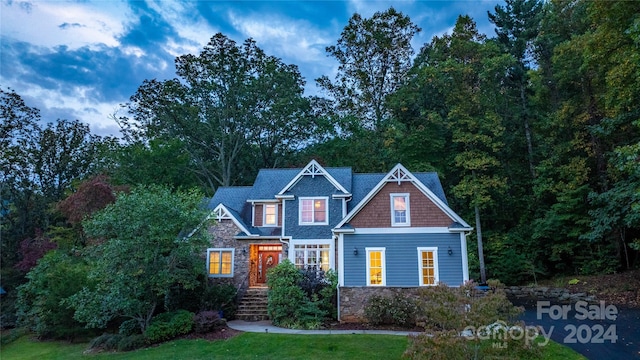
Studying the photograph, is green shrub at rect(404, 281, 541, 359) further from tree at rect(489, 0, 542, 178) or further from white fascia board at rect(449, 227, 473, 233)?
tree at rect(489, 0, 542, 178)

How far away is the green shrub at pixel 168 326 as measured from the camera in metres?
12.6

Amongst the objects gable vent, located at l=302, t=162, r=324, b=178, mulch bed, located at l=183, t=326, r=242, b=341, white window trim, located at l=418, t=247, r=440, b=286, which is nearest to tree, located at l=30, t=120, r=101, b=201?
gable vent, located at l=302, t=162, r=324, b=178

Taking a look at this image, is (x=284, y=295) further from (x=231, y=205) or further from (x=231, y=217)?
(x=231, y=205)

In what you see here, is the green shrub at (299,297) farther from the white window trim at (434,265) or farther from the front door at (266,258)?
the front door at (266,258)

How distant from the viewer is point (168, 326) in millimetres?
12812

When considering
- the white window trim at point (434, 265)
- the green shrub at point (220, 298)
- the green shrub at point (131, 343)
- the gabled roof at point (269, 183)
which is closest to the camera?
the green shrub at point (131, 343)

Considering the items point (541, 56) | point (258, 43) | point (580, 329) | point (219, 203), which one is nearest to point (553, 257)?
point (580, 329)

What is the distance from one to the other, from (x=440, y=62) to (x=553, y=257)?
14.6m

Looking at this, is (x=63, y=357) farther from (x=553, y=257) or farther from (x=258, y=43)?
(x=258, y=43)

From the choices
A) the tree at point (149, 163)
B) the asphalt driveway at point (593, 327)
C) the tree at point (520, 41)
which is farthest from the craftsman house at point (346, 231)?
the tree at point (520, 41)

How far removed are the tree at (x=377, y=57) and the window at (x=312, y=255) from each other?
1426 cm

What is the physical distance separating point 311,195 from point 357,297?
19.6ft

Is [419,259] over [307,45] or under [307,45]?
under

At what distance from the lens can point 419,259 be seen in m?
15.3
